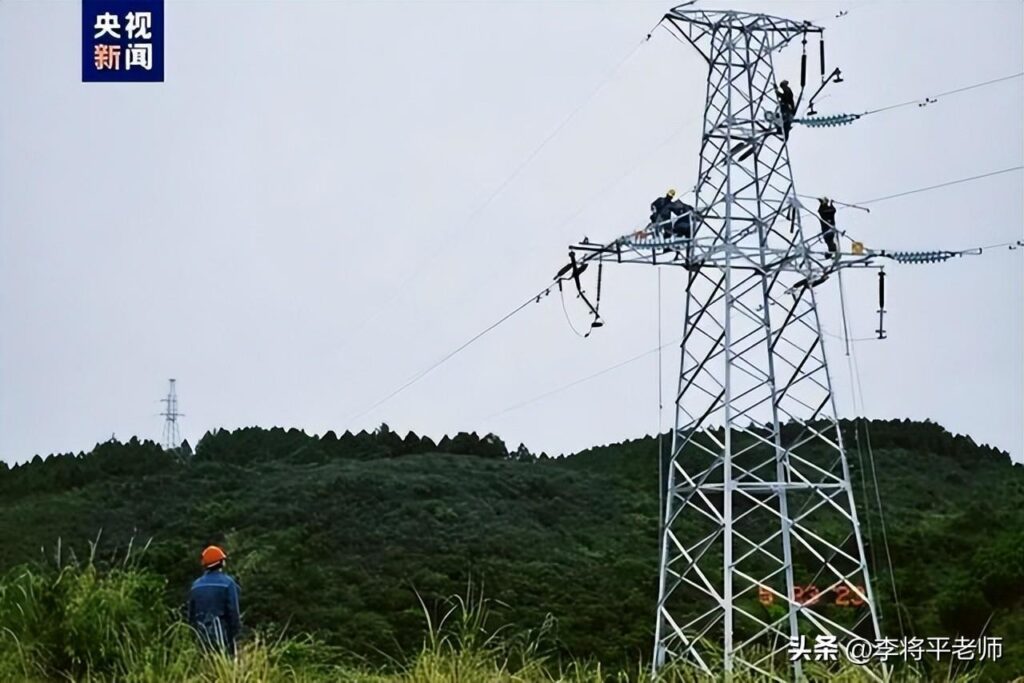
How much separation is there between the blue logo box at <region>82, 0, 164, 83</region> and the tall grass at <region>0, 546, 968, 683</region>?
14.4 ft

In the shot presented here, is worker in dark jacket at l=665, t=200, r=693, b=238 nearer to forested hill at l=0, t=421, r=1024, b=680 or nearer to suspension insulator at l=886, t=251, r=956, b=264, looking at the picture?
suspension insulator at l=886, t=251, r=956, b=264

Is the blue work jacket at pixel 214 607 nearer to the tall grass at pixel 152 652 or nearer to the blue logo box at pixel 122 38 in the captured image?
the tall grass at pixel 152 652

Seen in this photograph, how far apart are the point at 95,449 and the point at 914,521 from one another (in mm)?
14432

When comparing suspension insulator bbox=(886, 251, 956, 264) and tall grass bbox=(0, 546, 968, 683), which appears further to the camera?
suspension insulator bbox=(886, 251, 956, 264)

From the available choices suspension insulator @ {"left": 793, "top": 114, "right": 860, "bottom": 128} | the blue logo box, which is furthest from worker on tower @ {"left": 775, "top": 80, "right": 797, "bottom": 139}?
the blue logo box

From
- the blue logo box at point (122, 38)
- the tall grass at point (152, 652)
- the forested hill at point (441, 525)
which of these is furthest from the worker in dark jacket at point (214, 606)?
the forested hill at point (441, 525)

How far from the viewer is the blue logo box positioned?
36.4ft

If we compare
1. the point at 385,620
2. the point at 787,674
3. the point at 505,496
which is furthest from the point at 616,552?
the point at 787,674

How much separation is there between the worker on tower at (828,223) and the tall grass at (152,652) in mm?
5110

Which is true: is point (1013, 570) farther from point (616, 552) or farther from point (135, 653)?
point (135, 653)

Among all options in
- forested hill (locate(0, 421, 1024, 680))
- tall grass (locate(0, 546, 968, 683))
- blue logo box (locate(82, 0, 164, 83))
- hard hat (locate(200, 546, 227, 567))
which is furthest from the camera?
forested hill (locate(0, 421, 1024, 680))

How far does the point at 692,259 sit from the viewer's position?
12727mm

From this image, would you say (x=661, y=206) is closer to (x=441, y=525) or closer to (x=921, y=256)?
(x=921, y=256)

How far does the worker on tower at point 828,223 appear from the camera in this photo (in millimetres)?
12422
